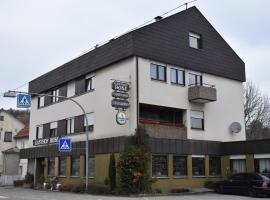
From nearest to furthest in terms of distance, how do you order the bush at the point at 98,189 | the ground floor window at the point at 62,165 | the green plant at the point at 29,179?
the bush at the point at 98,189 < the ground floor window at the point at 62,165 < the green plant at the point at 29,179

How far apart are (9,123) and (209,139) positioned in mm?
Result: 34961

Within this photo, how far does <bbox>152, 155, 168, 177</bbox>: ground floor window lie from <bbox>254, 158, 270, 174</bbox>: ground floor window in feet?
21.8

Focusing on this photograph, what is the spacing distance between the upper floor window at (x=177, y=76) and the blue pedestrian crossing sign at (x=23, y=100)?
10816 mm

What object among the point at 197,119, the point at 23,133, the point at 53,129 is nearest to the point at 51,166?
the point at 53,129

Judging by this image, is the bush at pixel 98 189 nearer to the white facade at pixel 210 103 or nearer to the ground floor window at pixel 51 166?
the white facade at pixel 210 103

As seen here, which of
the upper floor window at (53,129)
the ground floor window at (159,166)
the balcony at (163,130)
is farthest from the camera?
the upper floor window at (53,129)

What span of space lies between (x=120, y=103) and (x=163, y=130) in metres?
3.85

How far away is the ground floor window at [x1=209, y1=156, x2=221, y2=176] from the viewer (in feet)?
107

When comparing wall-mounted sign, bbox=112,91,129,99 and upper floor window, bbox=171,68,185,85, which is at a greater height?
upper floor window, bbox=171,68,185,85

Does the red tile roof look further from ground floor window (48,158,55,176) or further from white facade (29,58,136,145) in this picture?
white facade (29,58,136,145)

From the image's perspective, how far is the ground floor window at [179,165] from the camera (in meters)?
29.8

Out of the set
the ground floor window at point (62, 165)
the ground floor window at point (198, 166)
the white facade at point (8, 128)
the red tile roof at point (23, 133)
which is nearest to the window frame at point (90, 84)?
the ground floor window at point (62, 165)

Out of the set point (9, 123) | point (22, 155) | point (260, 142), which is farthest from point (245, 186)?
point (9, 123)

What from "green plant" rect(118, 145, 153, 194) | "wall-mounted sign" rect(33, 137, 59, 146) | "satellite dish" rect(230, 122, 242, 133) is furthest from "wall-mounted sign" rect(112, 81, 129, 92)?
"wall-mounted sign" rect(33, 137, 59, 146)
